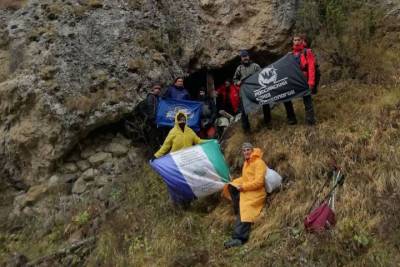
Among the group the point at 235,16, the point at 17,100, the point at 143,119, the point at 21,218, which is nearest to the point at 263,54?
the point at 235,16

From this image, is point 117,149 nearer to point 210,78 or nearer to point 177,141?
point 177,141

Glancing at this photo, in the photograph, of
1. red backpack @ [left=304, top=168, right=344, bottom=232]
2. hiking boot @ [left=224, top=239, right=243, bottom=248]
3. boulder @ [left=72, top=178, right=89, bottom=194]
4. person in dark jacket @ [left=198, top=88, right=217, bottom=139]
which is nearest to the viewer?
red backpack @ [left=304, top=168, right=344, bottom=232]

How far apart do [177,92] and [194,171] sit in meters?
2.80

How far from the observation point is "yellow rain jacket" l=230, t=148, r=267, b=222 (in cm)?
762

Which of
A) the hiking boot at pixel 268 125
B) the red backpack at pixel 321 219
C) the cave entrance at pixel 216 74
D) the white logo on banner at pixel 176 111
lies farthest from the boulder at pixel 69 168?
the red backpack at pixel 321 219

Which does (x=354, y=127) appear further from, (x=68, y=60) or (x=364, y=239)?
(x=68, y=60)

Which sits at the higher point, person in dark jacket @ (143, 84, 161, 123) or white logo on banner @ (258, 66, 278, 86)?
white logo on banner @ (258, 66, 278, 86)

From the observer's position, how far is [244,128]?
32.1 ft

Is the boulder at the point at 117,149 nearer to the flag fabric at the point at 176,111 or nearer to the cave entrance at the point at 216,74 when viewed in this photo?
the flag fabric at the point at 176,111

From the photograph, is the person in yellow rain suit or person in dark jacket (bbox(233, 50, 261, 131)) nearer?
the person in yellow rain suit

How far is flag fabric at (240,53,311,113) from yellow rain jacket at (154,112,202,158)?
1.11m

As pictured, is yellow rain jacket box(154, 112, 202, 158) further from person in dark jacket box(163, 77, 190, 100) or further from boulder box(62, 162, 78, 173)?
boulder box(62, 162, 78, 173)

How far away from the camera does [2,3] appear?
12.0 meters

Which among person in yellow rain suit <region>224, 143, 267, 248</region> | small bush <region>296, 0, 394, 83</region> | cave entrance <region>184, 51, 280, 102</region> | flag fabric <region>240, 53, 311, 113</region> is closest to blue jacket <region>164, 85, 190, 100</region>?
cave entrance <region>184, 51, 280, 102</region>
